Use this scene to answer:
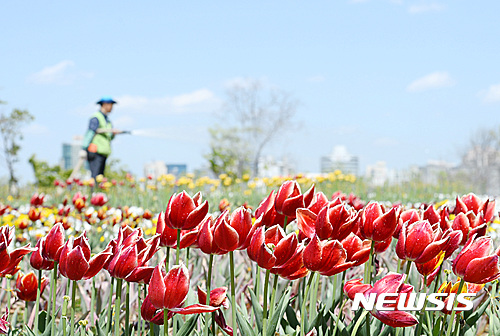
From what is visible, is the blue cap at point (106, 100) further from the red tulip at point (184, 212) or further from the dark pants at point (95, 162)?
the red tulip at point (184, 212)

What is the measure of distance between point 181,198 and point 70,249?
0.94 ft

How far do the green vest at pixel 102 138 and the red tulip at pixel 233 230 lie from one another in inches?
368

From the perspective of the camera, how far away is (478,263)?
1.18 meters

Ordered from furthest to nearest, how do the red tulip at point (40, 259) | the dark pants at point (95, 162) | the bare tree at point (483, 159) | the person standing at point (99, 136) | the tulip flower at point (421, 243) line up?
1. the bare tree at point (483, 159)
2. the dark pants at point (95, 162)
3. the person standing at point (99, 136)
4. the red tulip at point (40, 259)
5. the tulip flower at point (421, 243)

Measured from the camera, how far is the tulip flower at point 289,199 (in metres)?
1.45

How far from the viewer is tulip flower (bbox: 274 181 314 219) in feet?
4.75

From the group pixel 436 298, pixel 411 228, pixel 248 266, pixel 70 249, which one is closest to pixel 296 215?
pixel 411 228

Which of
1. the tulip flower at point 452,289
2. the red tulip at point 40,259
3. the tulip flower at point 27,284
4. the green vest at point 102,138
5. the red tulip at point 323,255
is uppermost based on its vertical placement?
the green vest at point 102,138

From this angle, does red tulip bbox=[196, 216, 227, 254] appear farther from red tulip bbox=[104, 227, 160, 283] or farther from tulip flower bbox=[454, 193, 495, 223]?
tulip flower bbox=[454, 193, 495, 223]

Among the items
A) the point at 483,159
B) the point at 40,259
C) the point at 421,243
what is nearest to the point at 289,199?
the point at 421,243

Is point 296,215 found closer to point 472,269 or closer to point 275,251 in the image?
point 275,251

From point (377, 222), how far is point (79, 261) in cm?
74

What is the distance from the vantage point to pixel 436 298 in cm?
138

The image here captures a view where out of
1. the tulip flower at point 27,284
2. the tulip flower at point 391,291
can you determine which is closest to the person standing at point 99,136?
the tulip flower at point 27,284
